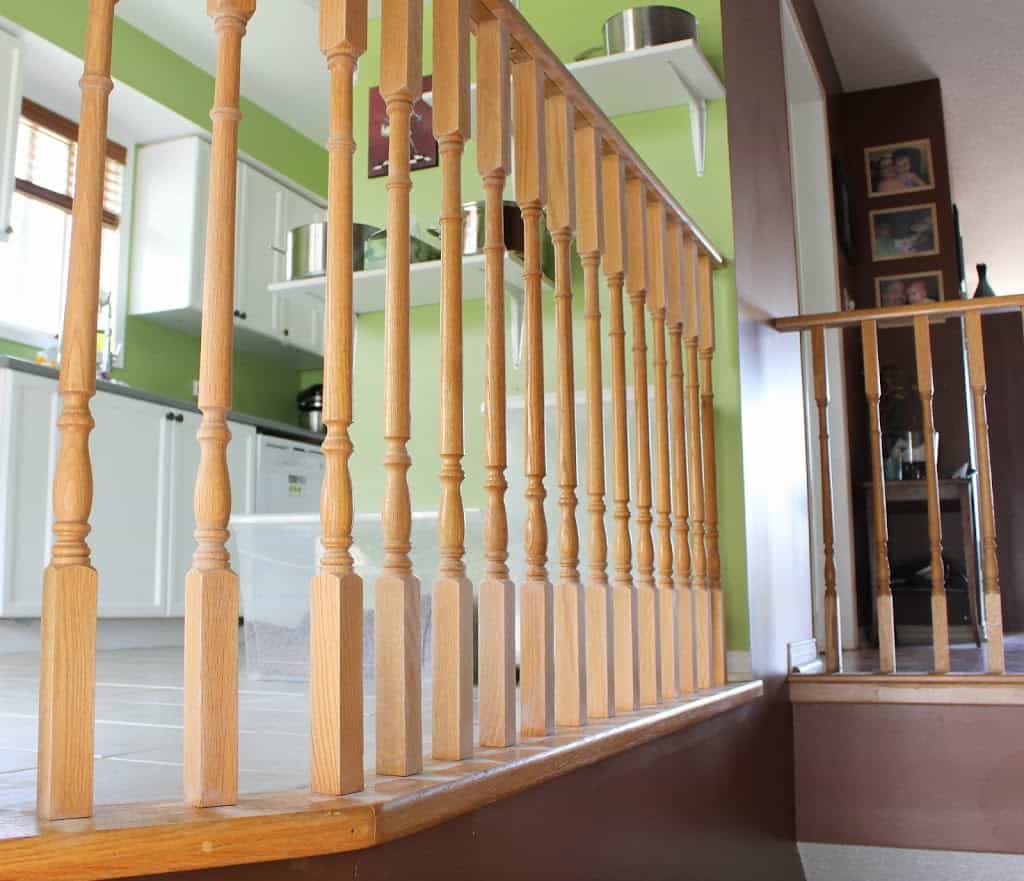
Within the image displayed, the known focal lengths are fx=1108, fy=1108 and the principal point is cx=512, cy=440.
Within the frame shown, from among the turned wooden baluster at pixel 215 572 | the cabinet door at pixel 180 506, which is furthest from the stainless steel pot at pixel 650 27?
the cabinet door at pixel 180 506

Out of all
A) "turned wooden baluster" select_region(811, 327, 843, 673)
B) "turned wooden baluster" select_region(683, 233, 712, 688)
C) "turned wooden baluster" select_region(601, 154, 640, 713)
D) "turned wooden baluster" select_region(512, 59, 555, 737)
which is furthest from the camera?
"turned wooden baluster" select_region(811, 327, 843, 673)

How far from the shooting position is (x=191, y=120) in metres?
5.52

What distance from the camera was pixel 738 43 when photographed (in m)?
3.28

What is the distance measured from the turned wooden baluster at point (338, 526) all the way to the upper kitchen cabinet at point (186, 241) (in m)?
4.26

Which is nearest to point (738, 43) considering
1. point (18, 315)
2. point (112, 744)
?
point (112, 744)

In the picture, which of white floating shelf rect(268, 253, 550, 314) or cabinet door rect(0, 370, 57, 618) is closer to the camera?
white floating shelf rect(268, 253, 550, 314)

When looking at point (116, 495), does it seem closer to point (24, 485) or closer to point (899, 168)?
point (24, 485)

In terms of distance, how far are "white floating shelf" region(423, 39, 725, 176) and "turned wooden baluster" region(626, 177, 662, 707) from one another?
0.88 meters

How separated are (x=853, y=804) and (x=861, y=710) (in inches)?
9.9

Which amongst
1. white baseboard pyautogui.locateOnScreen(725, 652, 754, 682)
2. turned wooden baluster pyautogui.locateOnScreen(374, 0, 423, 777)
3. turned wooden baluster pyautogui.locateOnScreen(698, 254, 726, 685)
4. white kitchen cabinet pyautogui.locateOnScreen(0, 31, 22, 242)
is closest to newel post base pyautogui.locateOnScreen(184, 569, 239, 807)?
turned wooden baluster pyautogui.locateOnScreen(374, 0, 423, 777)

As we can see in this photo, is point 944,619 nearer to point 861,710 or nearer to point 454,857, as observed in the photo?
point 861,710

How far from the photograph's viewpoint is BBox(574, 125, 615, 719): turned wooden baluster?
5.67 ft

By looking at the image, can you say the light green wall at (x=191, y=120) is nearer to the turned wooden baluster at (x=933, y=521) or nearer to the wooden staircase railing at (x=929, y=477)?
the wooden staircase railing at (x=929, y=477)

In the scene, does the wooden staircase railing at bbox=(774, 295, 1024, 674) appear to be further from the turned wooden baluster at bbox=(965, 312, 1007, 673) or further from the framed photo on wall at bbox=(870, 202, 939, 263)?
the framed photo on wall at bbox=(870, 202, 939, 263)
